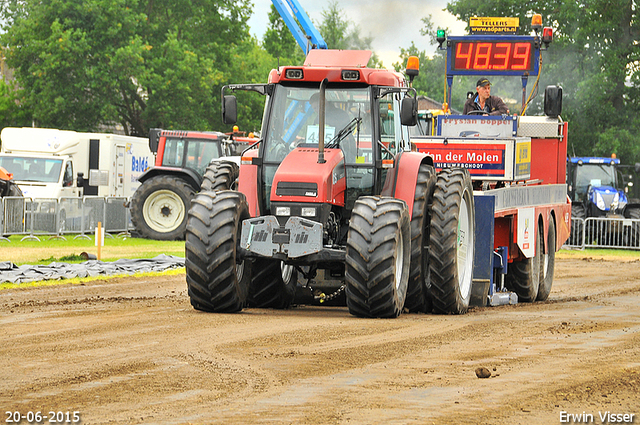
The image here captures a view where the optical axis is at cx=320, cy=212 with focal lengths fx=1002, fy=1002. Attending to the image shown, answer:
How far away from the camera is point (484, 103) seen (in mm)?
15695

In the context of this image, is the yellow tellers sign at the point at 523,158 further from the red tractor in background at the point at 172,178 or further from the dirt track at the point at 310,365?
the red tractor in background at the point at 172,178

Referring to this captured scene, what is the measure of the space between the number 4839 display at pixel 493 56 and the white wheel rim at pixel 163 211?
11.0 m

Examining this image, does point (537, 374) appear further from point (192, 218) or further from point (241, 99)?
point (241, 99)

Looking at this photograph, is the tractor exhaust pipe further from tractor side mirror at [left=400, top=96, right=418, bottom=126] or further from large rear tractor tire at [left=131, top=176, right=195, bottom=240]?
large rear tractor tire at [left=131, top=176, right=195, bottom=240]

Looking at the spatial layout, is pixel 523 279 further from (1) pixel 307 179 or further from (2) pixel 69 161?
(2) pixel 69 161

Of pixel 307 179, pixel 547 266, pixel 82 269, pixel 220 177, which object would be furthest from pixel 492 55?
pixel 82 269

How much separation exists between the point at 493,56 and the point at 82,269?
7.66 m

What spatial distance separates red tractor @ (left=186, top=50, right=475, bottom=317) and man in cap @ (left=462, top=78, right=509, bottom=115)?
3.78 m

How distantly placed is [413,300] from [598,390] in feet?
16.1

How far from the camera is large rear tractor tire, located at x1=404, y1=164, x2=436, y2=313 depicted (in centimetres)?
1105

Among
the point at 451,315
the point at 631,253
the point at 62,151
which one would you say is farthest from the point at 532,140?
the point at 62,151

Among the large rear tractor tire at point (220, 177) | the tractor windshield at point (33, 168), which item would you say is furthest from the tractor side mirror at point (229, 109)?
the tractor windshield at point (33, 168)

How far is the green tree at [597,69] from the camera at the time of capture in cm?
4119

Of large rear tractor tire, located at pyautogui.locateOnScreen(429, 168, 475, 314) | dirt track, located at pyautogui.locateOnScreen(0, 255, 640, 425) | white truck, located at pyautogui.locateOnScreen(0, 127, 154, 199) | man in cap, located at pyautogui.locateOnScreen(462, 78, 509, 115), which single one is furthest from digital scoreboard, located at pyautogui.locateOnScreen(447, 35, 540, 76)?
white truck, located at pyautogui.locateOnScreen(0, 127, 154, 199)
